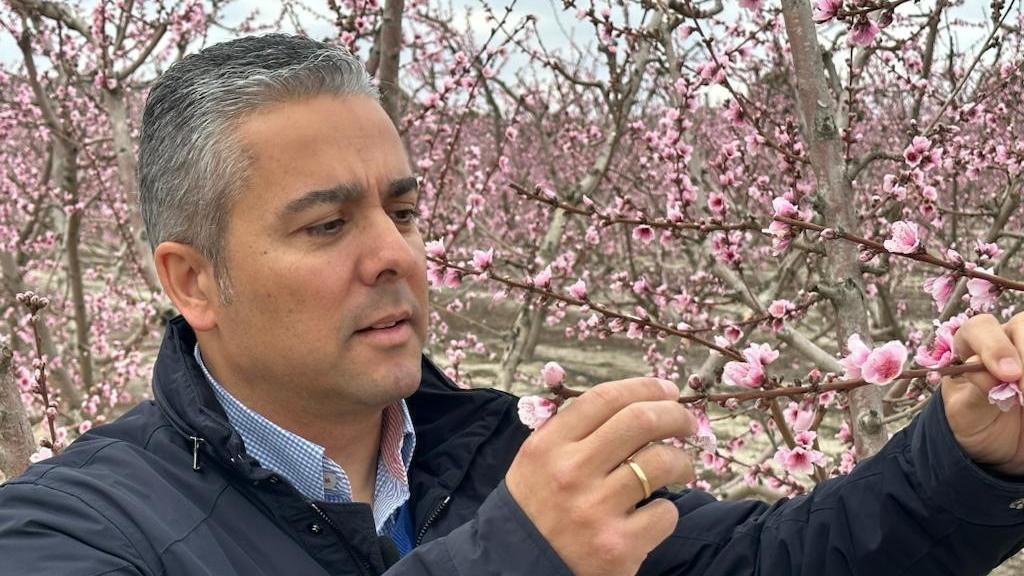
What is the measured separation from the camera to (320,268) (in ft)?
4.80

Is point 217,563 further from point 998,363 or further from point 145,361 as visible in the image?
point 145,361

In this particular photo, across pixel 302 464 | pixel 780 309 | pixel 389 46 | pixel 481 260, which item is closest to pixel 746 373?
pixel 302 464

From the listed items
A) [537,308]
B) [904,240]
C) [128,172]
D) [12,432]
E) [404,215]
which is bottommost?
[537,308]

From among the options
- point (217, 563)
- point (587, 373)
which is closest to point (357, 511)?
point (217, 563)

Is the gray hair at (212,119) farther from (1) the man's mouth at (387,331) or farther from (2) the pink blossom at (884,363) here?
(2) the pink blossom at (884,363)

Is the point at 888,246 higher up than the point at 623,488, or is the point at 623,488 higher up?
the point at 888,246

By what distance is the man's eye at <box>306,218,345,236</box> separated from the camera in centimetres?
148

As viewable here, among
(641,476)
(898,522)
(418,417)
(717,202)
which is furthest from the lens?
(717,202)

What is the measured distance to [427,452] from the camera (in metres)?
1.82

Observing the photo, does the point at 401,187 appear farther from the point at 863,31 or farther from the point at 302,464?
the point at 863,31

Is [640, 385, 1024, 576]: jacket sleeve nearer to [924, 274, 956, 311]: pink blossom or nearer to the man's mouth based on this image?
[924, 274, 956, 311]: pink blossom

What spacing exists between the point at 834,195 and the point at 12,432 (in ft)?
7.05

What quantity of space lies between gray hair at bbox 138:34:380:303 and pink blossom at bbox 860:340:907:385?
3.29ft

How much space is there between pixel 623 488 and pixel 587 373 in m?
8.55
